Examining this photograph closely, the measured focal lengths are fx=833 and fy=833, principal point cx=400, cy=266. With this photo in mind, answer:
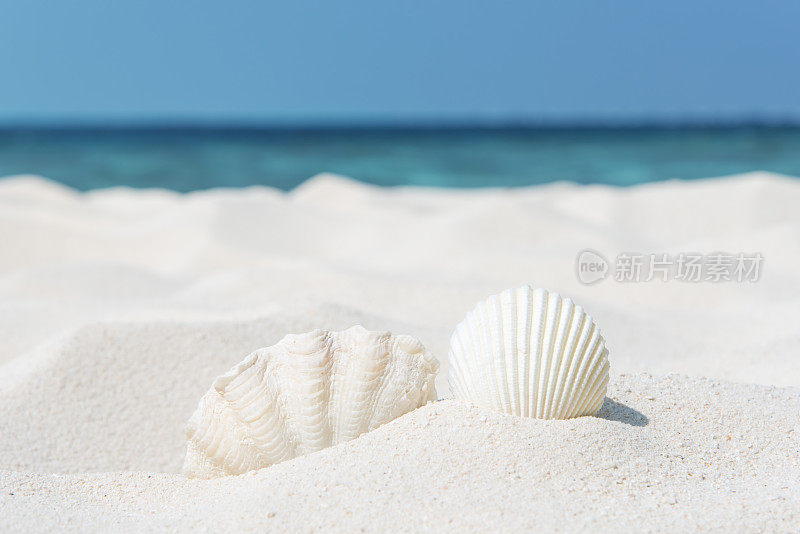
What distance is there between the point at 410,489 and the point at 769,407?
1.12 m

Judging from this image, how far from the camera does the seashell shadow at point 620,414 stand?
6.64 feet

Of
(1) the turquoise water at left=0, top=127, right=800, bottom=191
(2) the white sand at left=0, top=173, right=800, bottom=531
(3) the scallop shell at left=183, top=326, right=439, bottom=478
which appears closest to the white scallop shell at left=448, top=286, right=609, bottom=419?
(2) the white sand at left=0, top=173, right=800, bottom=531

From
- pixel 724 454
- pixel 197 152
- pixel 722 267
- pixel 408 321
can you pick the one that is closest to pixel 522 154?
pixel 197 152

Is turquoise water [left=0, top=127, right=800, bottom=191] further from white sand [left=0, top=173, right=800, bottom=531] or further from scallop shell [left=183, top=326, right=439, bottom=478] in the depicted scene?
scallop shell [left=183, top=326, right=439, bottom=478]

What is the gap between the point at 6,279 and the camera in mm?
4770

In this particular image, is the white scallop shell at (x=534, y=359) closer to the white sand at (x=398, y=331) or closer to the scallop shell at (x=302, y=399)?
the white sand at (x=398, y=331)

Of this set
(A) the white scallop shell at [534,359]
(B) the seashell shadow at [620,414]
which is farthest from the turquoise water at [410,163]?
(A) the white scallop shell at [534,359]

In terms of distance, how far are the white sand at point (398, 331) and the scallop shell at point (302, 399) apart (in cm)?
6

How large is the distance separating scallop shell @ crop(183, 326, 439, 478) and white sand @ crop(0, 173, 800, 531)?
59 millimetres

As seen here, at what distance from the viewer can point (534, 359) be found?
1847 mm

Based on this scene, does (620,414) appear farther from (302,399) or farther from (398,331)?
(398,331)

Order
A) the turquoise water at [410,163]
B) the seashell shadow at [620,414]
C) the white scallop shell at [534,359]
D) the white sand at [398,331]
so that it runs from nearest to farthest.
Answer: the white sand at [398,331] → the white scallop shell at [534,359] → the seashell shadow at [620,414] → the turquoise water at [410,163]

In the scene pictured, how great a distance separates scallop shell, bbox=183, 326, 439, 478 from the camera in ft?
6.25

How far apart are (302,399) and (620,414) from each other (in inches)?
31.0
